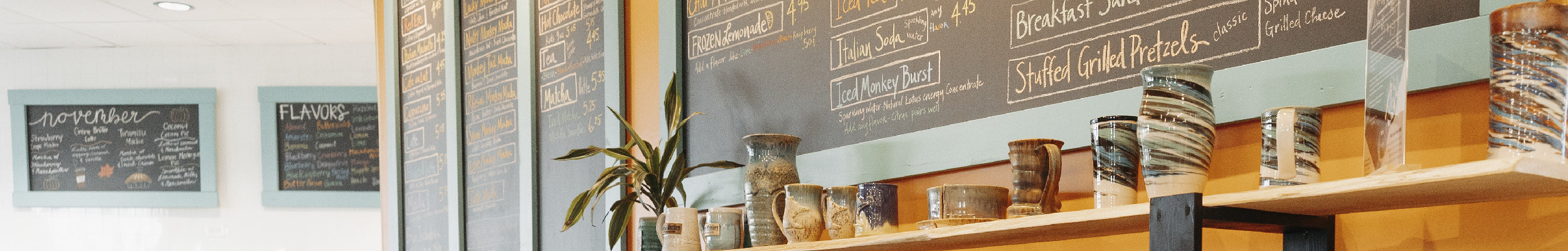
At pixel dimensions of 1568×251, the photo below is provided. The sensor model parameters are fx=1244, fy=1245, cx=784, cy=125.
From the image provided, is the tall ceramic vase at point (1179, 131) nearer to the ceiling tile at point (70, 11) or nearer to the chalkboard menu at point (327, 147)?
the ceiling tile at point (70, 11)

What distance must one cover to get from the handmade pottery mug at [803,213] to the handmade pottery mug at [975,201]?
0.35m

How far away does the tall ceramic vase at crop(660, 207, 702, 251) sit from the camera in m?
2.62

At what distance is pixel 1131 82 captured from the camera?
2.03 meters

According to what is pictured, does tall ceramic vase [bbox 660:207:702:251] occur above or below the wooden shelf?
below

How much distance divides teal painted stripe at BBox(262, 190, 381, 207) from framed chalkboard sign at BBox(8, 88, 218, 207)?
0.34 metres

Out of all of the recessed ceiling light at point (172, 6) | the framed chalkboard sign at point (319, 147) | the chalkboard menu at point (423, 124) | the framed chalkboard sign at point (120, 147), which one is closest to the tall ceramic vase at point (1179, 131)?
the chalkboard menu at point (423, 124)

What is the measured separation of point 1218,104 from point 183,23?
6115 mm

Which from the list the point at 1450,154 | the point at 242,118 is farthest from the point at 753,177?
the point at 242,118

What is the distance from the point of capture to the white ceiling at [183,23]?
6133 mm

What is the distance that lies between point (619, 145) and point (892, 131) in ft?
3.51

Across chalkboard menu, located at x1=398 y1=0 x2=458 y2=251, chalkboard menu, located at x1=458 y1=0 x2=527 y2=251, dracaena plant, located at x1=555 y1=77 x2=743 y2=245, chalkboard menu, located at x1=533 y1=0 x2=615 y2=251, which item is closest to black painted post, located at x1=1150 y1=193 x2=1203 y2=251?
dracaena plant, located at x1=555 y1=77 x2=743 y2=245

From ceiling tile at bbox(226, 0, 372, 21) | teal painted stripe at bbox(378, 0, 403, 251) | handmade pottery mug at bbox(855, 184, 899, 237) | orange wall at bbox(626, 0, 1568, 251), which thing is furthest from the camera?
ceiling tile at bbox(226, 0, 372, 21)

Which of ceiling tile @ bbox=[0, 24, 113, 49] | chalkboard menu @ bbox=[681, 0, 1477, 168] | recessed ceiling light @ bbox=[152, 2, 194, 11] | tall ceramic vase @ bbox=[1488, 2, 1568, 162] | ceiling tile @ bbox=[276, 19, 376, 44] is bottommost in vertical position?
tall ceramic vase @ bbox=[1488, 2, 1568, 162]

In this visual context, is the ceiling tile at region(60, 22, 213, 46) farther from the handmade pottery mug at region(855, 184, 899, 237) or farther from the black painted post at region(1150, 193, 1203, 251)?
the black painted post at region(1150, 193, 1203, 251)
